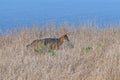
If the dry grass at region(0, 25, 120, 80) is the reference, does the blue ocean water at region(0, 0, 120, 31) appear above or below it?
below

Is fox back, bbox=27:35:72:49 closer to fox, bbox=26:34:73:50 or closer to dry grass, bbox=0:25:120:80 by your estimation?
fox, bbox=26:34:73:50

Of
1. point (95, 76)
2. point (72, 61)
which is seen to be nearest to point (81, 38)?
point (72, 61)

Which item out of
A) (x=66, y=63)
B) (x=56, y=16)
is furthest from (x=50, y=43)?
(x=56, y=16)

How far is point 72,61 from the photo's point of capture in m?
6.87

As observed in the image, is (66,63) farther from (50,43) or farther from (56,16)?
(56,16)

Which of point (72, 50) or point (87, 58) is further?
point (72, 50)

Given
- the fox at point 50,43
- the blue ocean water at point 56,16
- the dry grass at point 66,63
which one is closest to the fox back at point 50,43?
the fox at point 50,43

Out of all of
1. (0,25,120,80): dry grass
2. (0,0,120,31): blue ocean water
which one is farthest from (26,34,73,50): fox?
(0,0,120,31): blue ocean water

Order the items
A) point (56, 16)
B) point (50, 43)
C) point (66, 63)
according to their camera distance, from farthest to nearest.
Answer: point (56, 16), point (50, 43), point (66, 63)

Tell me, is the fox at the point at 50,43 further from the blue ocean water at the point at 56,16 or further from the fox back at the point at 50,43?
the blue ocean water at the point at 56,16

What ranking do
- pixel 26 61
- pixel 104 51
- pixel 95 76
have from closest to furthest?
pixel 95 76, pixel 26 61, pixel 104 51

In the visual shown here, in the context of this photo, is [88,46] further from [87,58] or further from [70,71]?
[70,71]

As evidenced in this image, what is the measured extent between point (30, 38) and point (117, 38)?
6.67ft

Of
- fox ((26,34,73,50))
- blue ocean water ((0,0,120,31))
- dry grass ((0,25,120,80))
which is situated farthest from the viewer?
blue ocean water ((0,0,120,31))
